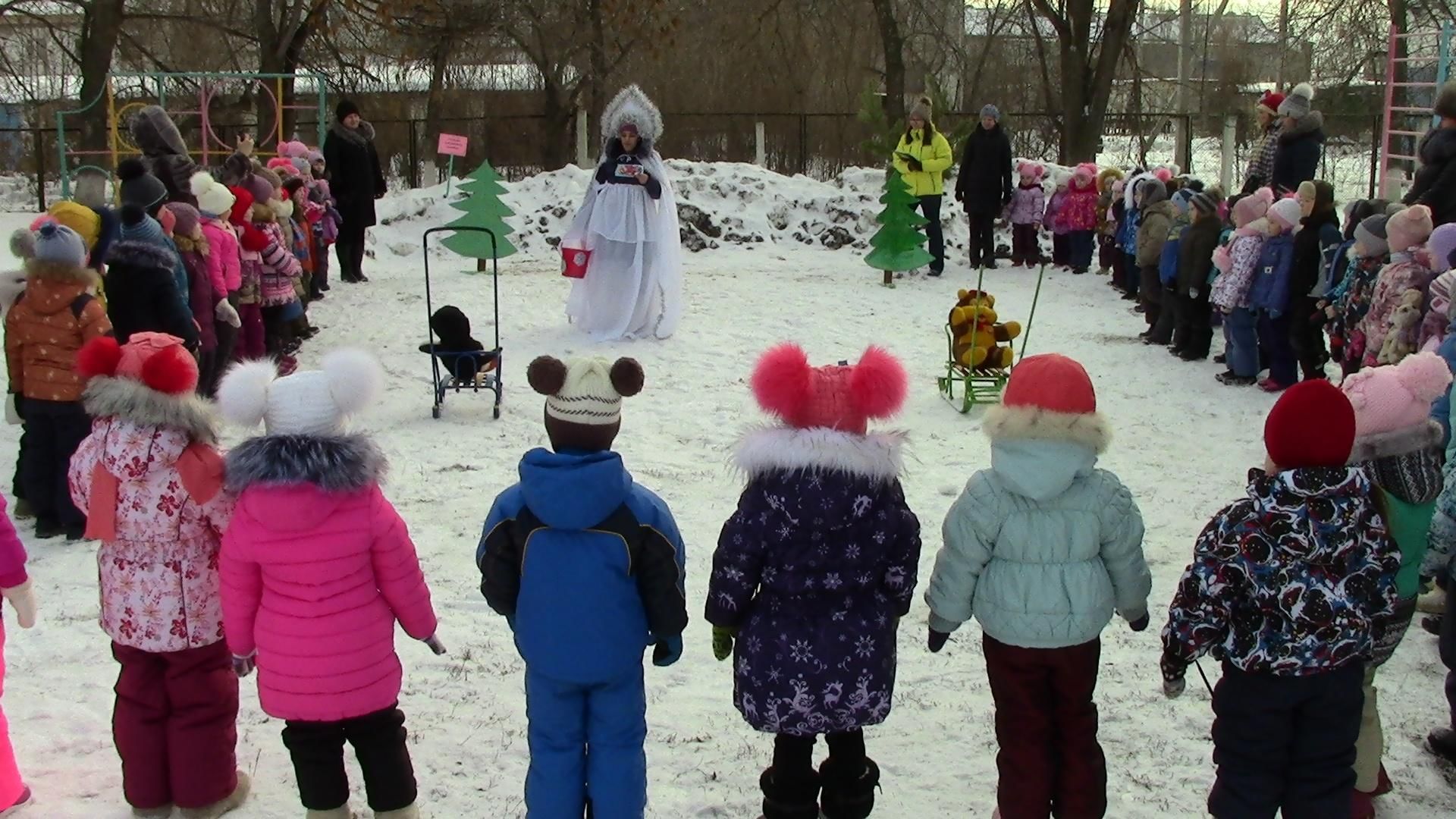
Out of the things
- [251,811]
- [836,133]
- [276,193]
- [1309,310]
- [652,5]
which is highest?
[652,5]

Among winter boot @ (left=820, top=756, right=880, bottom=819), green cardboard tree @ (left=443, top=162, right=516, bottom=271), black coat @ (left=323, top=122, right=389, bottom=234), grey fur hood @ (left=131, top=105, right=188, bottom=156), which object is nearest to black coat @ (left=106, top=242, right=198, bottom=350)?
grey fur hood @ (left=131, top=105, right=188, bottom=156)

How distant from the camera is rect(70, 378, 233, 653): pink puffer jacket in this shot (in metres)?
3.53

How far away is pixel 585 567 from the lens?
3.20 m

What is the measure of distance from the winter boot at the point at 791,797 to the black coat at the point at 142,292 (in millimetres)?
4247

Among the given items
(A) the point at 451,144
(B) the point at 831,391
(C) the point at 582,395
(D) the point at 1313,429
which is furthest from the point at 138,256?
(A) the point at 451,144

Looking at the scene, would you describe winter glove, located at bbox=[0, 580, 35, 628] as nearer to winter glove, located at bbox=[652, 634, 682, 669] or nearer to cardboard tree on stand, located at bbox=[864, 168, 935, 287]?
winter glove, located at bbox=[652, 634, 682, 669]

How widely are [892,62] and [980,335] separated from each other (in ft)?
46.5

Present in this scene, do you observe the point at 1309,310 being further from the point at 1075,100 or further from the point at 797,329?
the point at 1075,100

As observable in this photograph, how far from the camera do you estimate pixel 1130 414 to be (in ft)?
27.7

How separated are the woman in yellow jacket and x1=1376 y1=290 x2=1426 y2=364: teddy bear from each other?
7685 mm

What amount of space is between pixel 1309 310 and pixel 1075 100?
513 inches

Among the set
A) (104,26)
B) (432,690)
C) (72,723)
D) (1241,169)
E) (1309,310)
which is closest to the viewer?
(72,723)

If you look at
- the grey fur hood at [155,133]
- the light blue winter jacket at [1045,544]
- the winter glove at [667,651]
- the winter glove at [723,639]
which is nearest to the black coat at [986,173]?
the grey fur hood at [155,133]

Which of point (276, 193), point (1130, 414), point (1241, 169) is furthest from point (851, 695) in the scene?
point (1241, 169)
